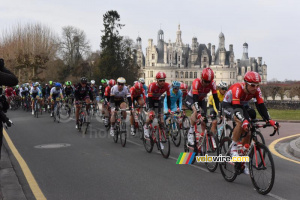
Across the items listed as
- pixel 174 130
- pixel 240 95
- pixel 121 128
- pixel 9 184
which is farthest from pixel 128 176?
pixel 121 128

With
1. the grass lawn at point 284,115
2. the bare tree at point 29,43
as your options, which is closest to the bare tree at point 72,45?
the bare tree at point 29,43

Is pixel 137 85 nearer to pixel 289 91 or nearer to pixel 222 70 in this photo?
pixel 289 91

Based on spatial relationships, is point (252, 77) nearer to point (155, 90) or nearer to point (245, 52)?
point (155, 90)

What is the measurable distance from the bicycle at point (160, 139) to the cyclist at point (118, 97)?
198 centimetres

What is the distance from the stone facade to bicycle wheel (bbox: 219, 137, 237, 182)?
138298mm

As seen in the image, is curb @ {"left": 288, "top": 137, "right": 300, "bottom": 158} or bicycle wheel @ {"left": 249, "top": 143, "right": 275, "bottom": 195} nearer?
bicycle wheel @ {"left": 249, "top": 143, "right": 275, "bottom": 195}

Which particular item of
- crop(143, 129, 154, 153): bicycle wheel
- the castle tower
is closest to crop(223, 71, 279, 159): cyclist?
crop(143, 129, 154, 153): bicycle wheel

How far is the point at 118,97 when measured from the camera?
41.2ft

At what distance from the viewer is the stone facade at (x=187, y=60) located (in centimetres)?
14650

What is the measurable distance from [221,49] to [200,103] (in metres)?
147

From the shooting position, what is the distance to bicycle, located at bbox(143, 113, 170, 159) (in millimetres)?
9180

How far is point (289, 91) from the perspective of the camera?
1847 inches

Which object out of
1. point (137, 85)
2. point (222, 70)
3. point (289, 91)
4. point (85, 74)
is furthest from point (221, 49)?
point (137, 85)

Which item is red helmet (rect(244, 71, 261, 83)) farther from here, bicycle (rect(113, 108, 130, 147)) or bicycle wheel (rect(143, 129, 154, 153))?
bicycle (rect(113, 108, 130, 147))
